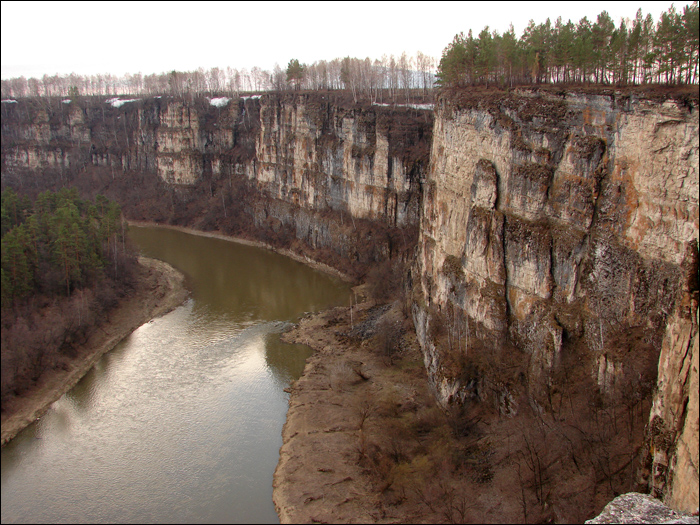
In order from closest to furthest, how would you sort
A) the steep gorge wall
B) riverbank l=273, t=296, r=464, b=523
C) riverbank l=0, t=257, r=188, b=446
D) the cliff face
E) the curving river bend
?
1. the cliff face
2. the curving river bend
3. riverbank l=273, t=296, r=464, b=523
4. riverbank l=0, t=257, r=188, b=446
5. the steep gorge wall

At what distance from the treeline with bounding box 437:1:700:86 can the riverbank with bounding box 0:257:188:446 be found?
1058 inches

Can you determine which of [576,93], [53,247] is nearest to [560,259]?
[576,93]

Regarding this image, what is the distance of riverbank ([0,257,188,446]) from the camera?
2519 centimetres

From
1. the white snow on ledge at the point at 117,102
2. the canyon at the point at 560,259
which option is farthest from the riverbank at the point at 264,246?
the white snow on ledge at the point at 117,102

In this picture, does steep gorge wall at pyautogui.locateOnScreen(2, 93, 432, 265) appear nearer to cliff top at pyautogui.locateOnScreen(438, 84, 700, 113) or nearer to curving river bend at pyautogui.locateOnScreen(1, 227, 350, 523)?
curving river bend at pyautogui.locateOnScreen(1, 227, 350, 523)

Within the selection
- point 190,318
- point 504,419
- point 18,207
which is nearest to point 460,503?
point 504,419

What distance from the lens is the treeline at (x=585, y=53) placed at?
20.5 meters

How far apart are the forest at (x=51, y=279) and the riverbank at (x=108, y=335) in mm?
612

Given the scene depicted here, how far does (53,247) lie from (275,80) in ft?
191

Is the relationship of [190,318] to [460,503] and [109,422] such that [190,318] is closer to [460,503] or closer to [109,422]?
[109,422]

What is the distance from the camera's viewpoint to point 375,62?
6662 centimetres

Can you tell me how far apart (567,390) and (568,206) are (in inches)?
295

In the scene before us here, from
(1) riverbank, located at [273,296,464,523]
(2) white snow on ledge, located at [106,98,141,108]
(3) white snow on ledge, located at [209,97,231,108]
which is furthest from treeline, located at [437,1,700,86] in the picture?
(2) white snow on ledge, located at [106,98,141,108]

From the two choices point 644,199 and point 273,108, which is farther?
point 273,108
